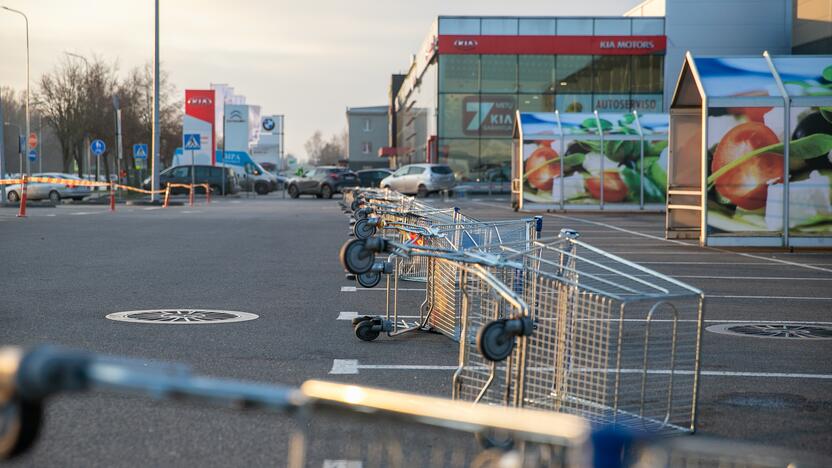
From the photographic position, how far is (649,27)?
185ft

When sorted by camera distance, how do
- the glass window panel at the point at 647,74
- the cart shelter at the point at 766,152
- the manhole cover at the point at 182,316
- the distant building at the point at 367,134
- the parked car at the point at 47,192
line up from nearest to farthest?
the manhole cover at the point at 182,316, the cart shelter at the point at 766,152, the parked car at the point at 47,192, the glass window panel at the point at 647,74, the distant building at the point at 367,134

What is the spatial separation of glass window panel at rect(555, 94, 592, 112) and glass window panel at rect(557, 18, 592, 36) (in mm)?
3103

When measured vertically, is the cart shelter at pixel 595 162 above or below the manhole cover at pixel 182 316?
above

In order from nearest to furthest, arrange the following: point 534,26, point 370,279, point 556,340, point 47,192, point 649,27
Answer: point 556,340
point 370,279
point 47,192
point 534,26
point 649,27

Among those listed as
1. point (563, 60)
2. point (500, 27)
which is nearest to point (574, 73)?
point (563, 60)

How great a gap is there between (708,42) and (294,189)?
71.2 ft

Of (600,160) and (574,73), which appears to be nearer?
(600,160)

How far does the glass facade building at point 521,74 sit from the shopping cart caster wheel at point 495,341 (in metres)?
52.7

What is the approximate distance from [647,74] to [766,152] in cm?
3927

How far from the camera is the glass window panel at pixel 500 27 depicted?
5628cm

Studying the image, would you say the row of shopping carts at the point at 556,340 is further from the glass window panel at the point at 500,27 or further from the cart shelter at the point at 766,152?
the glass window panel at the point at 500,27

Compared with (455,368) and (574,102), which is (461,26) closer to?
(574,102)

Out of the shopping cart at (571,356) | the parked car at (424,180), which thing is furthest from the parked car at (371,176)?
the shopping cart at (571,356)

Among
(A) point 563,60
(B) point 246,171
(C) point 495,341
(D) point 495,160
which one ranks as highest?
(A) point 563,60
